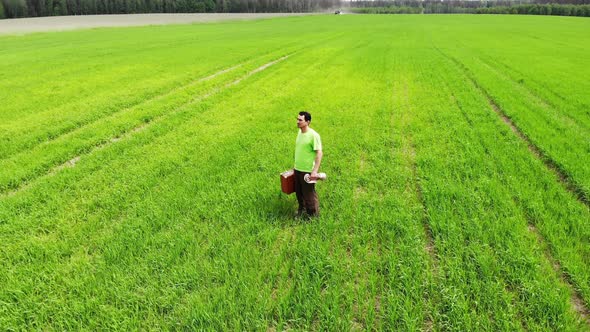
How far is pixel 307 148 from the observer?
17.4ft

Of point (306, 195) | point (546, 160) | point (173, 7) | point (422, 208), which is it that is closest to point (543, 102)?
point (546, 160)

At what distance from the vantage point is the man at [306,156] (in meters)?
5.22

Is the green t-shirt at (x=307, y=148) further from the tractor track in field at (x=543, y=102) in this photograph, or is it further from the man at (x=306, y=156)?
the tractor track in field at (x=543, y=102)

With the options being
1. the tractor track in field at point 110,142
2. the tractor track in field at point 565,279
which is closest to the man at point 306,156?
the tractor track in field at point 565,279

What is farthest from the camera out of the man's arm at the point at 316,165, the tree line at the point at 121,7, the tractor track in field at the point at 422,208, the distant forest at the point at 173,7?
the distant forest at the point at 173,7

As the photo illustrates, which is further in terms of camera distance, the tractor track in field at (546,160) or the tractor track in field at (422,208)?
the tractor track in field at (546,160)

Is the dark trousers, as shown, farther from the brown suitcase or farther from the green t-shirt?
the green t-shirt

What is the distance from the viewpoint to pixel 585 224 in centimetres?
543

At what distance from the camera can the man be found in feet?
17.1

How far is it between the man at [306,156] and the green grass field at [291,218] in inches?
24.2

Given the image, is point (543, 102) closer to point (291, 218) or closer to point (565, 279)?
point (565, 279)

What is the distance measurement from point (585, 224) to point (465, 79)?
14.9m

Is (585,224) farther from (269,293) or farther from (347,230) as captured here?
(269,293)

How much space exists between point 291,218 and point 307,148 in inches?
54.6
